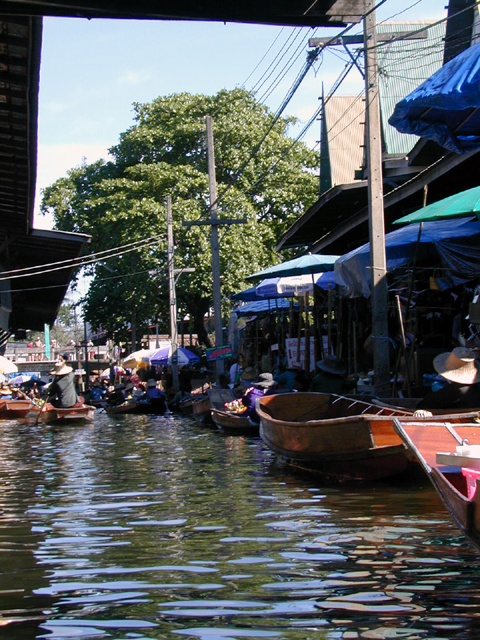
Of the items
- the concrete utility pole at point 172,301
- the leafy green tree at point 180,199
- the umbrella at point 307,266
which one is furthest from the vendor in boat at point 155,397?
the umbrella at point 307,266

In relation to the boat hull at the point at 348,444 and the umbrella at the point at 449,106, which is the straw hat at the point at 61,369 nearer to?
the boat hull at the point at 348,444

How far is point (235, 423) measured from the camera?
53.4 feet

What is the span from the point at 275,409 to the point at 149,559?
277 inches

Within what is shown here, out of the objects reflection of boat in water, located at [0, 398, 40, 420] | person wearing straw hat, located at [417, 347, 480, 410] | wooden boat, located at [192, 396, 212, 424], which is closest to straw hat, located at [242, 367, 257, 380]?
wooden boat, located at [192, 396, 212, 424]

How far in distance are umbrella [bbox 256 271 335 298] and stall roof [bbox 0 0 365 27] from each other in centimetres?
1067

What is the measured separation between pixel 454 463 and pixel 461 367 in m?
3.41

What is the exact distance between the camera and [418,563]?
556 cm

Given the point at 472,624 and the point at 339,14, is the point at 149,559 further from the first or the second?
the point at 339,14

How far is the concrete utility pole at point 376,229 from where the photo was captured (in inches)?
464

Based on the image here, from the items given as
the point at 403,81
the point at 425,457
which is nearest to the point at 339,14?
the point at 425,457

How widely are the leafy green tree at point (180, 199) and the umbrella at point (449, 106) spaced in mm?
22171

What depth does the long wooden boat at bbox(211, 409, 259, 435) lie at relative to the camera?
16000mm

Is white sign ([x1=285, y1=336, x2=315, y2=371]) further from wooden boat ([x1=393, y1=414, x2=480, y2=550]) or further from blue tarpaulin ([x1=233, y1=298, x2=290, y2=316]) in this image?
wooden boat ([x1=393, y1=414, x2=480, y2=550])

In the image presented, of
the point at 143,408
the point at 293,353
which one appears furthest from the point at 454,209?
the point at 143,408
